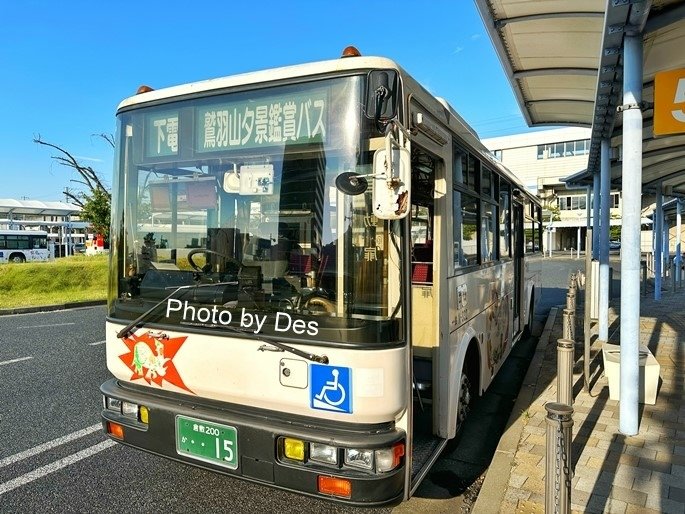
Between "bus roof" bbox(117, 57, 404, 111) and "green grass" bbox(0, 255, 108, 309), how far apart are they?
475 inches

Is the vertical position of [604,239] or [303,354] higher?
[604,239]

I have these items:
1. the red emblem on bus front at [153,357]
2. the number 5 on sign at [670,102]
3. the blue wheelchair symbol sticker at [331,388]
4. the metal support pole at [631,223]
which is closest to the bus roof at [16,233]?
the red emblem on bus front at [153,357]

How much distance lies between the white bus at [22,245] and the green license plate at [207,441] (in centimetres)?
3765

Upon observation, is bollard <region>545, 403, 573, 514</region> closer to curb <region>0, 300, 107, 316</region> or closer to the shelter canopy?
the shelter canopy

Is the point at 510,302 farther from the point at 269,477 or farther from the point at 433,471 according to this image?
the point at 269,477

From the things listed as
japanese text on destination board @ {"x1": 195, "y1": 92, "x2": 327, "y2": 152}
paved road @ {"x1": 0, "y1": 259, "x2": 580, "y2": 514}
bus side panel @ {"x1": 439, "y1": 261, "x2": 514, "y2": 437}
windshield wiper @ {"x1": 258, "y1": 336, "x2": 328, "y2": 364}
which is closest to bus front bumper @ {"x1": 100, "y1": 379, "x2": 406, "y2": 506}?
windshield wiper @ {"x1": 258, "y1": 336, "x2": 328, "y2": 364}

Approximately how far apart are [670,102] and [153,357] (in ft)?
14.3

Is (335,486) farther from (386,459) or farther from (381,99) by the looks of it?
(381,99)

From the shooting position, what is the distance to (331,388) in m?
2.62

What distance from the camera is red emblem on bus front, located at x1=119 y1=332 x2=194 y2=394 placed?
121 inches

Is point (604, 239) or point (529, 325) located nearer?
point (604, 239)

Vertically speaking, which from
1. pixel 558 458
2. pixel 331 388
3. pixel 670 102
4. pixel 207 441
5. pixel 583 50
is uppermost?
pixel 583 50

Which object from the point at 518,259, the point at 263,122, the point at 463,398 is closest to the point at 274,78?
the point at 263,122

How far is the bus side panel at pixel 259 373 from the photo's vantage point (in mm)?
2576
